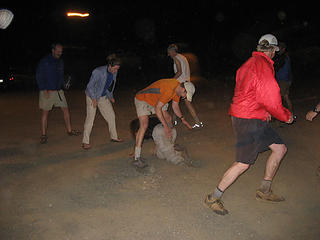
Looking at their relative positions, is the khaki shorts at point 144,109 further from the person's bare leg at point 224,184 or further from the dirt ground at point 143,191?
the person's bare leg at point 224,184

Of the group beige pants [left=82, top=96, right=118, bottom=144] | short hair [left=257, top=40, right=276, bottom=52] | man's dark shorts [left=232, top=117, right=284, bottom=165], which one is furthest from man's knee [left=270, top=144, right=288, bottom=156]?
beige pants [left=82, top=96, right=118, bottom=144]

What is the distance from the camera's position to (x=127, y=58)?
93.9 feet

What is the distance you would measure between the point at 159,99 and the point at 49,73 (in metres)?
2.90

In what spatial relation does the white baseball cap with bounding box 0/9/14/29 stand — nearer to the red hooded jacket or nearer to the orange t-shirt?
the orange t-shirt

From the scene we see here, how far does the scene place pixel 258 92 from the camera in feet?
12.5

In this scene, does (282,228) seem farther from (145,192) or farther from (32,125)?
(32,125)

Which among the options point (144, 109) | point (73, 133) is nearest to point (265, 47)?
point (144, 109)

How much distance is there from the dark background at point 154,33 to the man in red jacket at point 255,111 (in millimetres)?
16400

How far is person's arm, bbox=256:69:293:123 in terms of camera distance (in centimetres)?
377

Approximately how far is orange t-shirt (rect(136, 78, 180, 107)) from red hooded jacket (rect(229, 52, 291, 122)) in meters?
1.30

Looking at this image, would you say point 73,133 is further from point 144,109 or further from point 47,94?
point 144,109

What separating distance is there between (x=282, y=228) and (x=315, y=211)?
0.64 meters

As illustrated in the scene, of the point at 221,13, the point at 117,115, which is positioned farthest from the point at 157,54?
the point at 117,115

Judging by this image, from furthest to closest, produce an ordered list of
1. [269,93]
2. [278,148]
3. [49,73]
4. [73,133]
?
[73,133], [49,73], [278,148], [269,93]
